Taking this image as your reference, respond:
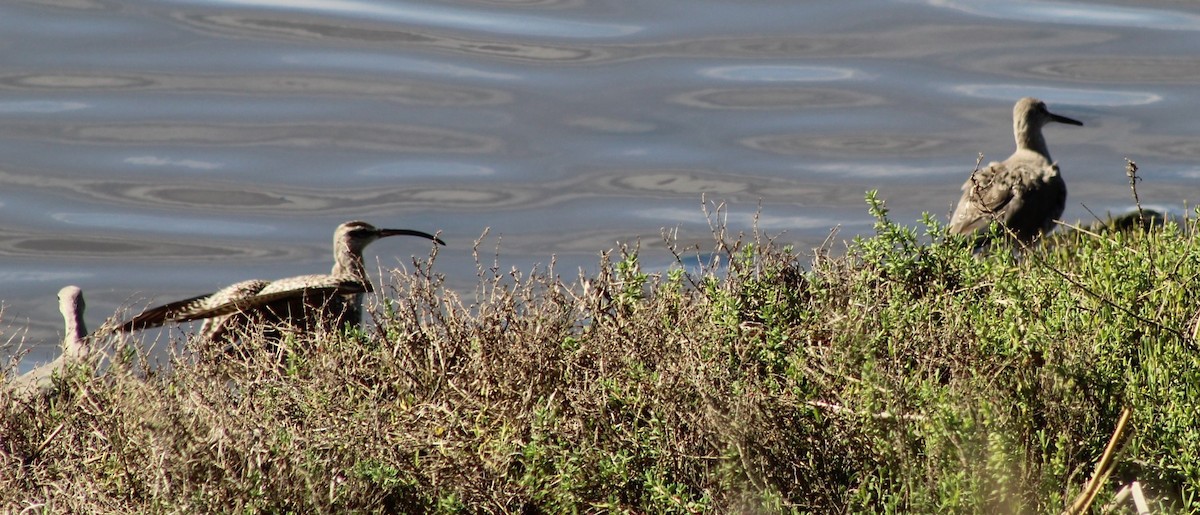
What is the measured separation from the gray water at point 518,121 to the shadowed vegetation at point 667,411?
5.28 m

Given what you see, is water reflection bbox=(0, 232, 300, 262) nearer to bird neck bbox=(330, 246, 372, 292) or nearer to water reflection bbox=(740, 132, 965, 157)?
bird neck bbox=(330, 246, 372, 292)

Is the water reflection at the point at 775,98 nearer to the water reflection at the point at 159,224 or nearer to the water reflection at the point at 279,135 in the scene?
the water reflection at the point at 279,135

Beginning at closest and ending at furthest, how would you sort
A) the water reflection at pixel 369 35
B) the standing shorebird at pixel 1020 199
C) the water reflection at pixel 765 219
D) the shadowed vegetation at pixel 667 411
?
the shadowed vegetation at pixel 667 411 < the standing shorebird at pixel 1020 199 < the water reflection at pixel 765 219 < the water reflection at pixel 369 35

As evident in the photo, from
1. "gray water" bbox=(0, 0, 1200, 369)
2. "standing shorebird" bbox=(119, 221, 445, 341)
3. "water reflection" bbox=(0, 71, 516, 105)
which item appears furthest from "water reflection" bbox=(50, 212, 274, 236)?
"standing shorebird" bbox=(119, 221, 445, 341)

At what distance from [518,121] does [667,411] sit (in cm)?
936

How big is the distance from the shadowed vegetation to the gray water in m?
5.28

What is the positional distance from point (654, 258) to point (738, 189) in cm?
152

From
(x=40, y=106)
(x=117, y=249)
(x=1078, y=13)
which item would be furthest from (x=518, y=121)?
(x=1078, y=13)

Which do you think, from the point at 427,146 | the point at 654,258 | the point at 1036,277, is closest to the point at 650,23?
the point at 427,146

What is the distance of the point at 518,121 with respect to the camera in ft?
45.5

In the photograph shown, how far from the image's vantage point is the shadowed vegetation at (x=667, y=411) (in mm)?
4445

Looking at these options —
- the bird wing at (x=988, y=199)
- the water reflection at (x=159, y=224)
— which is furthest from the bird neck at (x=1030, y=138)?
the water reflection at (x=159, y=224)

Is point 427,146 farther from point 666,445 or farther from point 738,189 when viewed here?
point 666,445

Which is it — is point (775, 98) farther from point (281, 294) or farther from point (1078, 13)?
point (281, 294)
